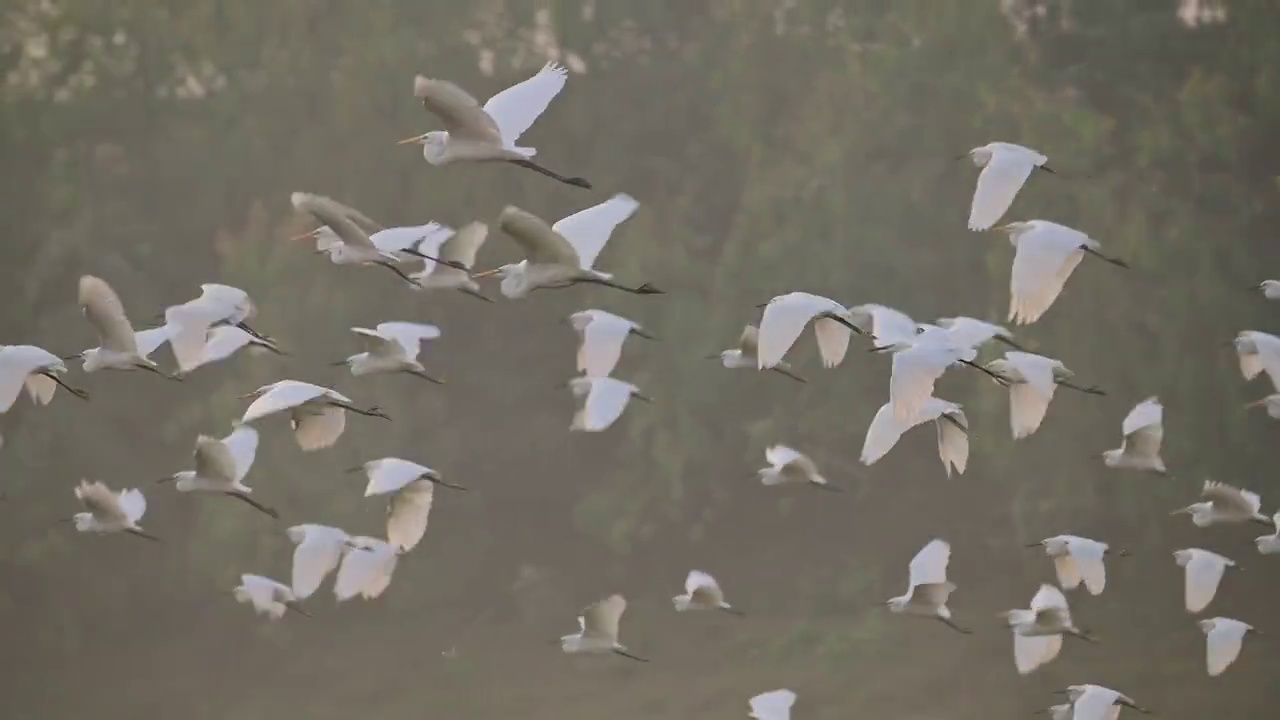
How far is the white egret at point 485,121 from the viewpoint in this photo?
239 cm

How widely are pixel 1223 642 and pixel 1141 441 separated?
2.28ft

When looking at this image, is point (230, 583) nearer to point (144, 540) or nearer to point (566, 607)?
point (144, 540)

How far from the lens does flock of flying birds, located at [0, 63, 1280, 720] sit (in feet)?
8.71

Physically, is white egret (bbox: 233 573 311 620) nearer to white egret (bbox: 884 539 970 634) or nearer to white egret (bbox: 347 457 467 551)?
white egret (bbox: 347 457 467 551)

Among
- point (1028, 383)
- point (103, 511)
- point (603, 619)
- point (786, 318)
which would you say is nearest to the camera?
point (786, 318)

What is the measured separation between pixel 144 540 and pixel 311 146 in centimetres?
124

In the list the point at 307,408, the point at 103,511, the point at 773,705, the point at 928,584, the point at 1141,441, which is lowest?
the point at 773,705

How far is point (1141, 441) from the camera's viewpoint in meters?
3.61

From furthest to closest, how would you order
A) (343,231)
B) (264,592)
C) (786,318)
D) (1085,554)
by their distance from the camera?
1. (264,592)
2. (1085,554)
3. (786,318)
4. (343,231)

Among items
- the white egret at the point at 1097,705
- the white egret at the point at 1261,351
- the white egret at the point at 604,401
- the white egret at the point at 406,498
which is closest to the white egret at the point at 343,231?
the white egret at the point at 406,498

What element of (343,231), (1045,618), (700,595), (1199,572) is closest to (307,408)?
(343,231)

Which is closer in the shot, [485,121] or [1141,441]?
[485,121]

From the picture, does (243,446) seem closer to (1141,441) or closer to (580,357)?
(580,357)

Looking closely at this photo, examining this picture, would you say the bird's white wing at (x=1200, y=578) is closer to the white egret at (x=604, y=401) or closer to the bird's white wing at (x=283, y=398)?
the white egret at (x=604, y=401)
